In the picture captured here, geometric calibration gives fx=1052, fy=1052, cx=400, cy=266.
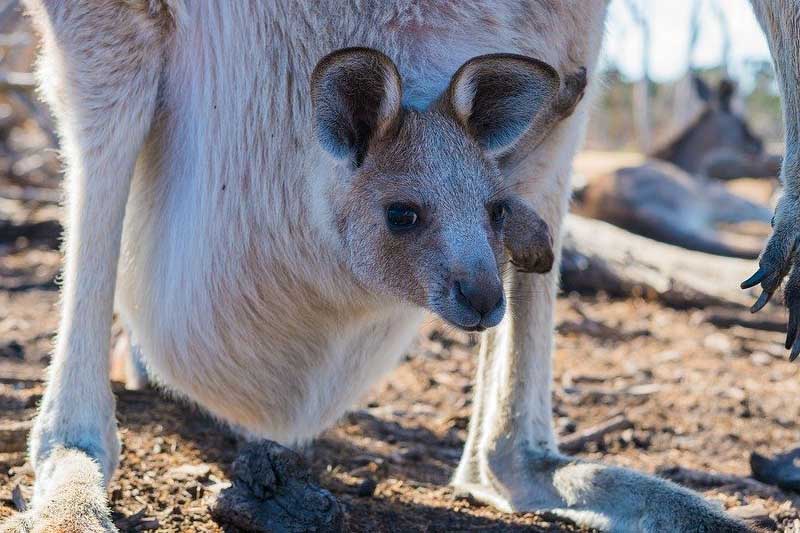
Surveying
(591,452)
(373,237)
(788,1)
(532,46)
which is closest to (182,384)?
(373,237)

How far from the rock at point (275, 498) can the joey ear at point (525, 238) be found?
0.71m

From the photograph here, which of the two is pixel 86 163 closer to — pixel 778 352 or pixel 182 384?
pixel 182 384

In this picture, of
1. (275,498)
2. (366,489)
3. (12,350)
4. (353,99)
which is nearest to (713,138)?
(12,350)

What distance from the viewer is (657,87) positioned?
30062mm

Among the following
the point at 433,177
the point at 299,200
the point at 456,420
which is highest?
the point at 433,177

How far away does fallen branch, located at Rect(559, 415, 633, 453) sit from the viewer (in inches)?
146

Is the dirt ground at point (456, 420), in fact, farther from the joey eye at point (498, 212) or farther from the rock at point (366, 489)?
the joey eye at point (498, 212)

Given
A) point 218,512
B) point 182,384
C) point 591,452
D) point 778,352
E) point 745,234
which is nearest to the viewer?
point 218,512

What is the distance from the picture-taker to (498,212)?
2465mm

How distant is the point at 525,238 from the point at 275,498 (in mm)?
850

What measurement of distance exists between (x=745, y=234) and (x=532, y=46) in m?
6.51

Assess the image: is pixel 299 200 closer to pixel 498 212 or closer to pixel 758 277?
pixel 498 212

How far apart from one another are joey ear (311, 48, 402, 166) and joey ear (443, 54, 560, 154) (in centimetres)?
16

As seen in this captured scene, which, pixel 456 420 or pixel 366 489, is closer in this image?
pixel 366 489
